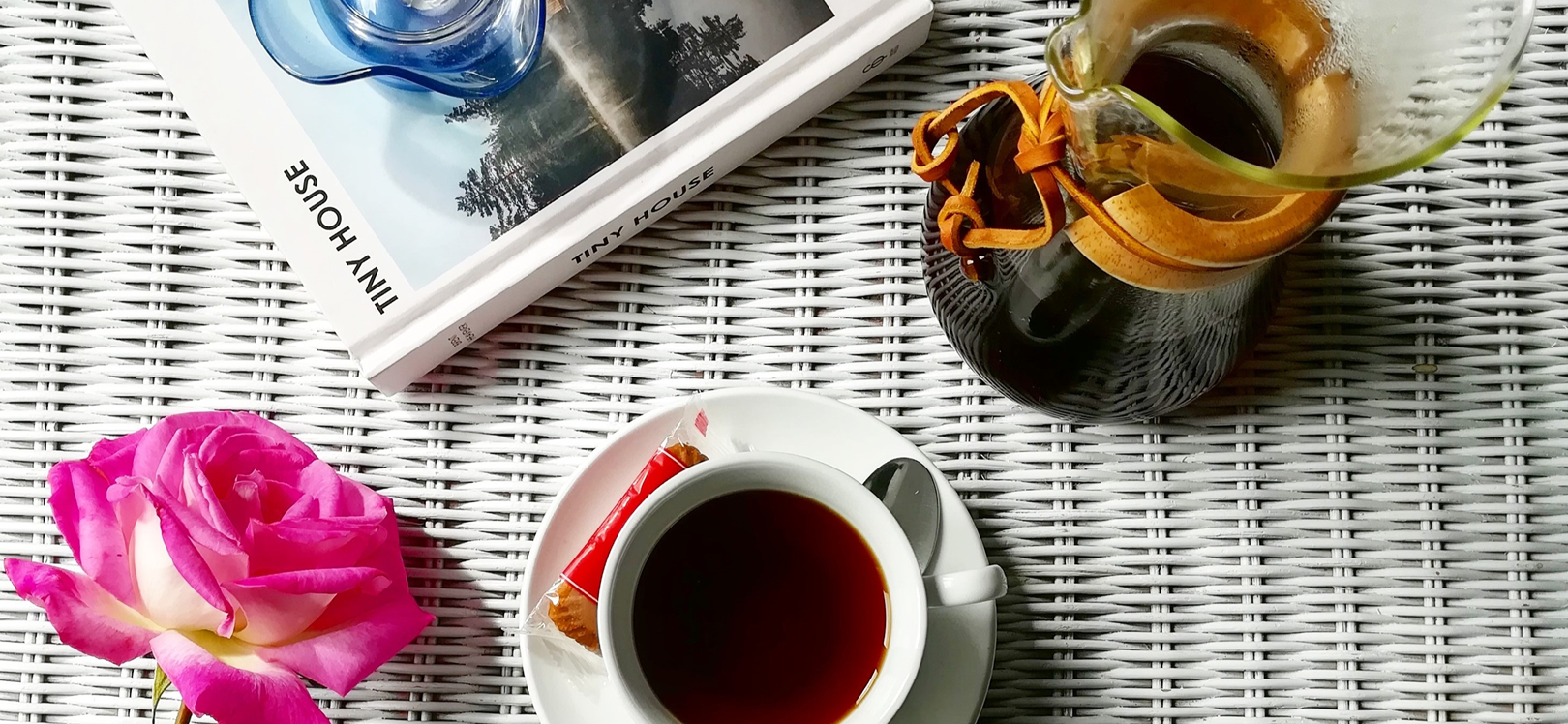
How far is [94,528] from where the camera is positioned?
596mm

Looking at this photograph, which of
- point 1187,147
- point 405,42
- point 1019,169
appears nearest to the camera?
point 1187,147

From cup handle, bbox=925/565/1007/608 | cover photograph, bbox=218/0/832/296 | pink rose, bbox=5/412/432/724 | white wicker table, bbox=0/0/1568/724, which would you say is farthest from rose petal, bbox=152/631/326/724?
cup handle, bbox=925/565/1007/608

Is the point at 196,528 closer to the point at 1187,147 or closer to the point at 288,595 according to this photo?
the point at 288,595

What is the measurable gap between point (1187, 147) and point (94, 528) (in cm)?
61

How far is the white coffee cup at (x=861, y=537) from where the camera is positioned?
1.81ft

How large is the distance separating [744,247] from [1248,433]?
1.20ft

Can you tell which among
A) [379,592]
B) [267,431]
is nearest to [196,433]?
[267,431]

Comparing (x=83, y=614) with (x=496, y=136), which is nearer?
(x=83, y=614)

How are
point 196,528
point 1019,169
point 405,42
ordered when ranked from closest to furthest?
point 1019,169
point 196,528
point 405,42

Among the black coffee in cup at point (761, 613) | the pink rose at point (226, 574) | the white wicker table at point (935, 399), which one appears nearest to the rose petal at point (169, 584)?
the pink rose at point (226, 574)

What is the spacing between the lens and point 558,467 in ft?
2.34

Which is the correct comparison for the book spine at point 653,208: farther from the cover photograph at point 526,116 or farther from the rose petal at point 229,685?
the rose petal at point 229,685

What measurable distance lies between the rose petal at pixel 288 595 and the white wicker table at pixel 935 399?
0.09 metres

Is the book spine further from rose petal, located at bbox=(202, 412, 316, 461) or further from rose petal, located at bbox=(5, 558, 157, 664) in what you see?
rose petal, located at bbox=(5, 558, 157, 664)
